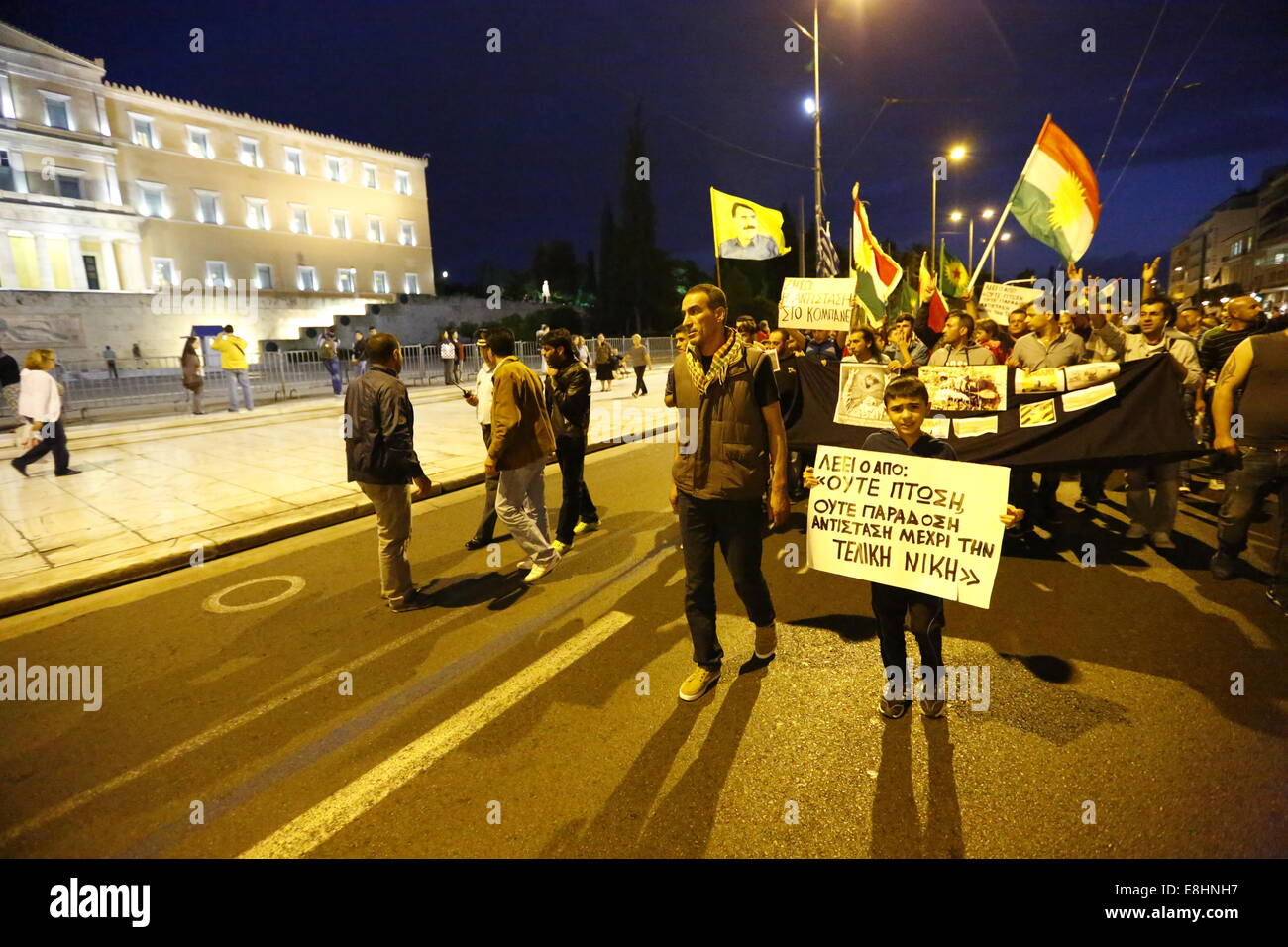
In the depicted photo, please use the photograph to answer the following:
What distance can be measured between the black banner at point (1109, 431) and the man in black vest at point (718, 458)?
1.89 meters

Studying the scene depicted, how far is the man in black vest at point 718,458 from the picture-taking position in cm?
334

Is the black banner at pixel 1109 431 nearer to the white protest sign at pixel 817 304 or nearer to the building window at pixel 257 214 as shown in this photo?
the white protest sign at pixel 817 304

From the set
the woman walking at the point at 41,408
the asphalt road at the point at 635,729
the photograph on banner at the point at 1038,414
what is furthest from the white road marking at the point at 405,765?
the woman walking at the point at 41,408

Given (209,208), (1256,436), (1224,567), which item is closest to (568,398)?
(1256,436)

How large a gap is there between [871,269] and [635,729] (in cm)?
995

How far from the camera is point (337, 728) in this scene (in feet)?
11.2

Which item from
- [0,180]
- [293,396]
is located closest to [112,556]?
[293,396]

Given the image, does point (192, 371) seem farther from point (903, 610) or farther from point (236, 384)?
point (903, 610)

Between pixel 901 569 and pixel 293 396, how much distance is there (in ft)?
65.6

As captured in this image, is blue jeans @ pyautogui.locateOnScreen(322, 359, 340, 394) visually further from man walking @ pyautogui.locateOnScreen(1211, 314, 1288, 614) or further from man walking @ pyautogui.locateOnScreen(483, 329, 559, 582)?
man walking @ pyautogui.locateOnScreen(1211, 314, 1288, 614)
